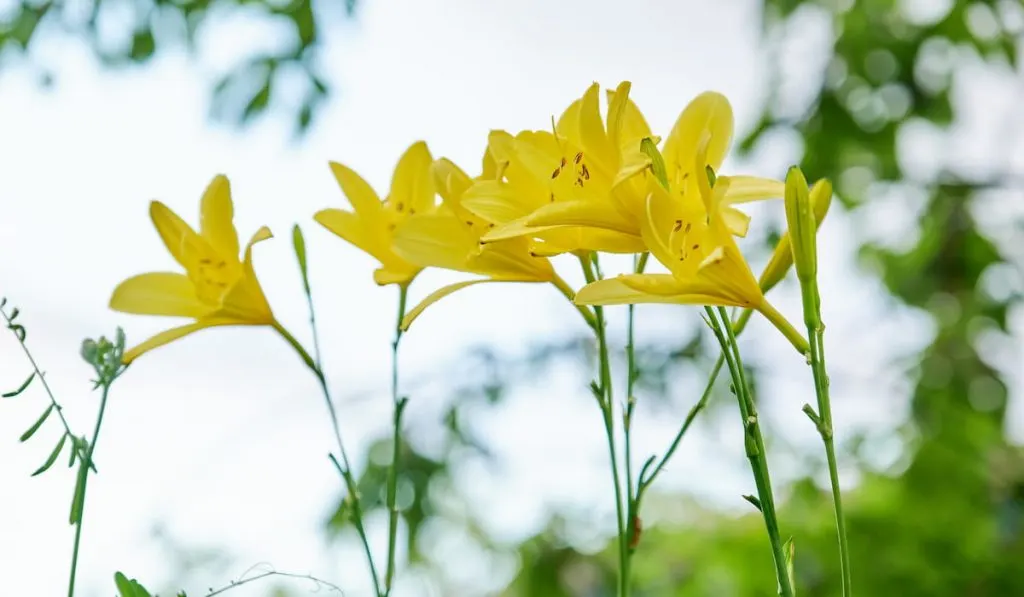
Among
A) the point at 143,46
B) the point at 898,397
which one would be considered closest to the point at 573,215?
the point at 143,46

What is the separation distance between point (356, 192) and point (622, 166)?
116 mm

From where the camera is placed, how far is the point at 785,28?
2.07 metres

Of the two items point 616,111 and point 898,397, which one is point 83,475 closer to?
point 616,111

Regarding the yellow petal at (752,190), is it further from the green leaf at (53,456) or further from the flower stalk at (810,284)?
the green leaf at (53,456)

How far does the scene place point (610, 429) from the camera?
331 millimetres

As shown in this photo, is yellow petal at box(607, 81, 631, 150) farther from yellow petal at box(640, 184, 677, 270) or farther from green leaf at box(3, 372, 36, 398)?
green leaf at box(3, 372, 36, 398)

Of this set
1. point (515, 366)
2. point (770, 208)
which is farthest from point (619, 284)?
point (770, 208)

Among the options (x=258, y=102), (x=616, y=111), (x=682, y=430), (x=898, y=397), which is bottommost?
(x=898, y=397)

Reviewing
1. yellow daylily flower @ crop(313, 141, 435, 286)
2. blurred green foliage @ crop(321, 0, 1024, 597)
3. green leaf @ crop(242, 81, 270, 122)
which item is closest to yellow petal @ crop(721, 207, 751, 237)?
yellow daylily flower @ crop(313, 141, 435, 286)

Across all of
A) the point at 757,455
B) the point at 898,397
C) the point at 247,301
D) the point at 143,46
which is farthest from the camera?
the point at 898,397

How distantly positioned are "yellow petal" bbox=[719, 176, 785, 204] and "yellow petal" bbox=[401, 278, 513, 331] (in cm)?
9

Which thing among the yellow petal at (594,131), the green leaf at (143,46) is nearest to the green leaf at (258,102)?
the green leaf at (143,46)

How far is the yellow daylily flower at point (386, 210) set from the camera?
376 mm

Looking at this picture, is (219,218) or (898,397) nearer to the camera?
(219,218)
